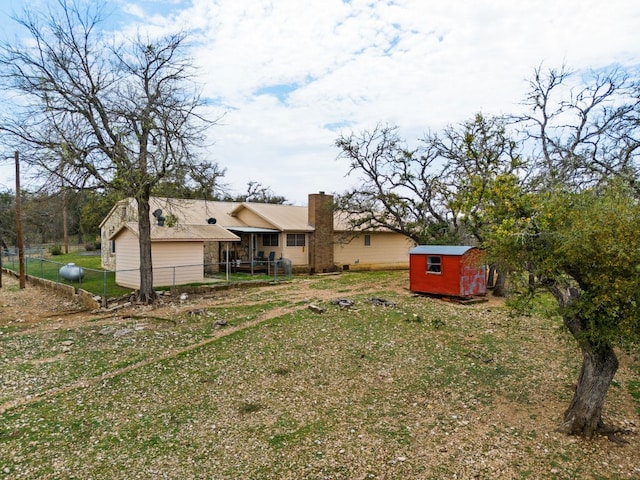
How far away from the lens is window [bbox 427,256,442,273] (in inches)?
673

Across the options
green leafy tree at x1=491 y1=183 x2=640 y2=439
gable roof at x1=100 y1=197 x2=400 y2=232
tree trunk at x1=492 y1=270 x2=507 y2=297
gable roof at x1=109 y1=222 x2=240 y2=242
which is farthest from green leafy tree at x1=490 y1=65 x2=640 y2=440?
gable roof at x1=100 y1=197 x2=400 y2=232

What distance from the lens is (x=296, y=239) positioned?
86.8ft

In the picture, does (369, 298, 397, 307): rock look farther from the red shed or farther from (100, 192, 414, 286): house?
(100, 192, 414, 286): house

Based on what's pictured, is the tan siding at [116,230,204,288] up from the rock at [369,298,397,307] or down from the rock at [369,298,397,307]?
up

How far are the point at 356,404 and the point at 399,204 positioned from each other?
56.3 ft

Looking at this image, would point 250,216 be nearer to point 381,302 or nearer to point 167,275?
point 167,275

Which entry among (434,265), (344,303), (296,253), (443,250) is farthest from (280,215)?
(344,303)

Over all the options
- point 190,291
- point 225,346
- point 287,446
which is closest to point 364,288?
point 190,291

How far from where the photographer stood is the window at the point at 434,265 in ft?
56.1

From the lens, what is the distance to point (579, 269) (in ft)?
18.9

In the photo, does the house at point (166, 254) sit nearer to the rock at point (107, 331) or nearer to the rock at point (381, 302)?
the rock at point (107, 331)

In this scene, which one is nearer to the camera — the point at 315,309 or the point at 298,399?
the point at 298,399

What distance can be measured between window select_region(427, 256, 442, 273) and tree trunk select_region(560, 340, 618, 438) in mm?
10728

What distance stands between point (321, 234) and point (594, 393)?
21.2 m
